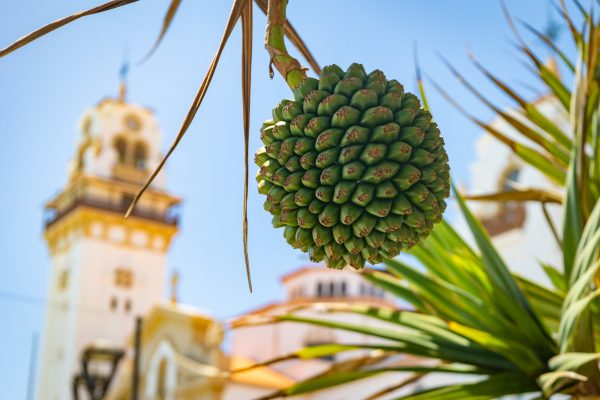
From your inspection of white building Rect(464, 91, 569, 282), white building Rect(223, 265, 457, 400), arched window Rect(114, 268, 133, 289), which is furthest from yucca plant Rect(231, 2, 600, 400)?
arched window Rect(114, 268, 133, 289)

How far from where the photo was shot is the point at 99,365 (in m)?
9.40

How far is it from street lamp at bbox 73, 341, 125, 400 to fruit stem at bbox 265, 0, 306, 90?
848cm

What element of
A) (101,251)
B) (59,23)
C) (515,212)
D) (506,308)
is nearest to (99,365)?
(506,308)

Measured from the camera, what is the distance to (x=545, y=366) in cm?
263

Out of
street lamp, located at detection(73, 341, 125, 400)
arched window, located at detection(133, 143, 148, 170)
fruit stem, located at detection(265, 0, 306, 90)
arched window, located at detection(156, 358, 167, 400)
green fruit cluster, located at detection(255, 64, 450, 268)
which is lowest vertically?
green fruit cluster, located at detection(255, 64, 450, 268)

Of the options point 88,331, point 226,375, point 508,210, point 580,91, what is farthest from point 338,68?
point 88,331

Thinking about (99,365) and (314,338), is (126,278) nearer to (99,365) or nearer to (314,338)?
(314,338)

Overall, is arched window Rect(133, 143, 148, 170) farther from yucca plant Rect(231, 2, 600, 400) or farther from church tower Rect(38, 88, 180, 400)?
yucca plant Rect(231, 2, 600, 400)

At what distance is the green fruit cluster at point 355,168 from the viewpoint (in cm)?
108

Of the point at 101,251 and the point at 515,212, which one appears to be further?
the point at 101,251

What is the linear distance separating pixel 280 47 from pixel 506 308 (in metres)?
1.79

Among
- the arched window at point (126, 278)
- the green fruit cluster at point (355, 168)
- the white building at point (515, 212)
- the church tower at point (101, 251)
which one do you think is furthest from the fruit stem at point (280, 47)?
the arched window at point (126, 278)

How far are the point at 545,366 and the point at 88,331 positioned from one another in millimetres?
39344

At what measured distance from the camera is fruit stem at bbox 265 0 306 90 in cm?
117
